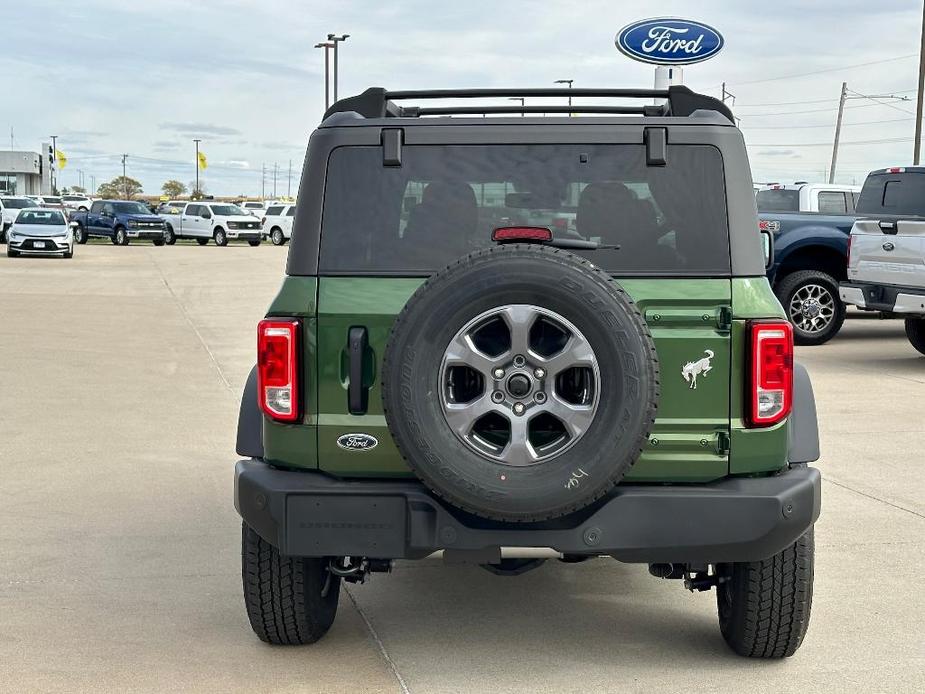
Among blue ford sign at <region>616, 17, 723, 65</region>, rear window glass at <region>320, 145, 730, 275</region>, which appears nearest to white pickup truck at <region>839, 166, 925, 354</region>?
blue ford sign at <region>616, 17, 723, 65</region>

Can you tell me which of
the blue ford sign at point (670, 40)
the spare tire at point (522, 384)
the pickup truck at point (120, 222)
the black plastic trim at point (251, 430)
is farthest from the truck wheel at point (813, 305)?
the pickup truck at point (120, 222)

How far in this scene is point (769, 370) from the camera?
4.18 metres

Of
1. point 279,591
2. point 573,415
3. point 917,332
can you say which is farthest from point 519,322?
point 917,332

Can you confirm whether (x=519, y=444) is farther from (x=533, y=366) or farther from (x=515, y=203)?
(x=515, y=203)

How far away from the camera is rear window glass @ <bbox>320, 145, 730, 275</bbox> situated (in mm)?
4312

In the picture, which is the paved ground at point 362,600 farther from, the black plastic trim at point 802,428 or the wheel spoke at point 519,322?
the wheel spoke at point 519,322

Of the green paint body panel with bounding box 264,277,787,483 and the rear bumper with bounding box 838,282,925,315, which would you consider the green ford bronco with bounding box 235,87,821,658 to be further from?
the rear bumper with bounding box 838,282,925,315

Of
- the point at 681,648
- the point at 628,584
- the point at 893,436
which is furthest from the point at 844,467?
the point at 681,648

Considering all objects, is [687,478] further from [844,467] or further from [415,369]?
[844,467]

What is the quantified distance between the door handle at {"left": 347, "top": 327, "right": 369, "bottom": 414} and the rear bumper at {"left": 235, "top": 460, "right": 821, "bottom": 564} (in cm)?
27

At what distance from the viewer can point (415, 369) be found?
3900 millimetres

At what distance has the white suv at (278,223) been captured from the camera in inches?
2195

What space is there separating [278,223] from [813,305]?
139ft

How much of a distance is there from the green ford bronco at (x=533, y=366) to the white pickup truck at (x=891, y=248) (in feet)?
31.1
